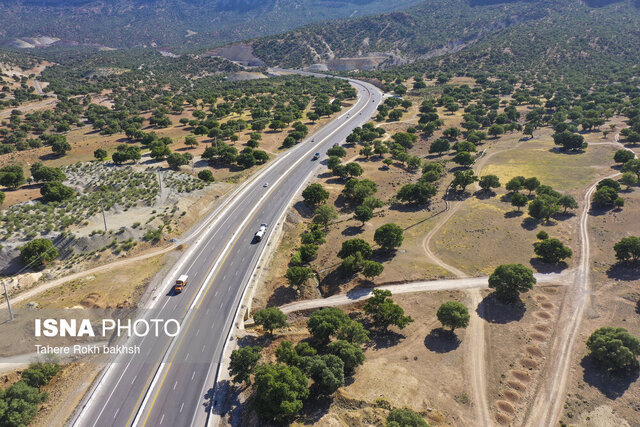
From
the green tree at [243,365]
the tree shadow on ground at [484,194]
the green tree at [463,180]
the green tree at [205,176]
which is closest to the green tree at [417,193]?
the green tree at [463,180]

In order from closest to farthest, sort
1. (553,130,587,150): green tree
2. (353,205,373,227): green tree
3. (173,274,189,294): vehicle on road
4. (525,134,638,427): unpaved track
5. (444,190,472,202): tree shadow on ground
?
(525,134,638,427): unpaved track → (173,274,189,294): vehicle on road → (353,205,373,227): green tree → (444,190,472,202): tree shadow on ground → (553,130,587,150): green tree

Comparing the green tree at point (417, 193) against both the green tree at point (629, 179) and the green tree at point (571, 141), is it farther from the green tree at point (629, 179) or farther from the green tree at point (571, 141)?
A: the green tree at point (571, 141)

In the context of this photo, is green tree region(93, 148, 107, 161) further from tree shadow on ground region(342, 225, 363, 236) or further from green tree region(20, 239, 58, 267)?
tree shadow on ground region(342, 225, 363, 236)

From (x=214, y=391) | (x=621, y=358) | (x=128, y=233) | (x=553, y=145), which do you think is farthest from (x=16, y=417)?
(x=553, y=145)

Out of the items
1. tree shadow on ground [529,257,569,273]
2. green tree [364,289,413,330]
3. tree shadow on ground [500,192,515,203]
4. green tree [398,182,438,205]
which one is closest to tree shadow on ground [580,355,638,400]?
tree shadow on ground [529,257,569,273]

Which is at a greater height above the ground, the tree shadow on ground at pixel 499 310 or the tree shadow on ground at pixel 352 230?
the tree shadow on ground at pixel 352 230

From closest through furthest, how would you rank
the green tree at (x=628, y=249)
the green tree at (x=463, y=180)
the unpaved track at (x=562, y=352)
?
the unpaved track at (x=562, y=352) → the green tree at (x=628, y=249) → the green tree at (x=463, y=180)
